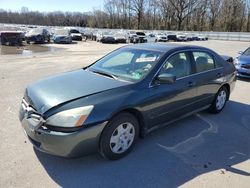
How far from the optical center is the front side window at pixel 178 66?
4297mm

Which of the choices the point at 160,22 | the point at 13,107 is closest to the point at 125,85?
the point at 13,107

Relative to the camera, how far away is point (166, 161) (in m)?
3.74

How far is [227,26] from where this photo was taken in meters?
67.4

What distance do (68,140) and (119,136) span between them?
0.81m

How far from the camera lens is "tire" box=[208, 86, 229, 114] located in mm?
5665

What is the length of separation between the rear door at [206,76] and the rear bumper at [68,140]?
2.43 meters

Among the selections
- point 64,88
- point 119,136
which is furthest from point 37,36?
point 119,136

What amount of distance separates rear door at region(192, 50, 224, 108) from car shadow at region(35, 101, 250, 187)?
605 mm

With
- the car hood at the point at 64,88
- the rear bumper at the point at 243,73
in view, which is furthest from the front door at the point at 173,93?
the rear bumper at the point at 243,73

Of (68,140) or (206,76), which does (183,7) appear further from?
(68,140)

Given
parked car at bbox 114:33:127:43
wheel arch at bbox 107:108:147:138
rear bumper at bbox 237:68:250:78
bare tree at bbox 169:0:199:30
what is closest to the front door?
wheel arch at bbox 107:108:147:138

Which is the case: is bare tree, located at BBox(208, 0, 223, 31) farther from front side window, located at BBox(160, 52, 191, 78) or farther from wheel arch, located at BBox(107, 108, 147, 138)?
wheel arch, located at BBox(107, 108, 147, 138)

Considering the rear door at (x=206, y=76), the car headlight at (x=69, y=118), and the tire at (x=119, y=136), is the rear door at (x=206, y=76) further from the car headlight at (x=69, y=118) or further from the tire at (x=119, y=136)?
the car headlight at (x=69, y=118)

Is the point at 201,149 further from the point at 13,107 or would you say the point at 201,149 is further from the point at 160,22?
the point at 160,22
